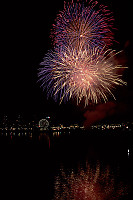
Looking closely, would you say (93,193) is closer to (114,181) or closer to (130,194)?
(130,194)

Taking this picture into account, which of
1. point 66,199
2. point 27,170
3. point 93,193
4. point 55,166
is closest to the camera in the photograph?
point 66,199

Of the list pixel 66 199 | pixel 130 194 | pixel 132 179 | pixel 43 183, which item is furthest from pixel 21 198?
pixel 132 179

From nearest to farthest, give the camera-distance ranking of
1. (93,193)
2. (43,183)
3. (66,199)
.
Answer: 1. (66,199)
2. (93,193)
3. (43,183)

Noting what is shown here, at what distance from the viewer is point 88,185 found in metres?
13.1

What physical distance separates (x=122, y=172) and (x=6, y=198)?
299 inches

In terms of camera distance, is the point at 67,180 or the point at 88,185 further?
the point at 67,180

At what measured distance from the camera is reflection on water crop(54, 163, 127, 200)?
1116 cm

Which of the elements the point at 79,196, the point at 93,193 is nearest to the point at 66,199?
the point at 79,196

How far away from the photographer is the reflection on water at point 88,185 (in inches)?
440

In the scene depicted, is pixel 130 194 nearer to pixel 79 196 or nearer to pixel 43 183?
pixel 79 196

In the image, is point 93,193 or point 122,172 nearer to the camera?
point 93,193

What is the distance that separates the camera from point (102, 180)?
1409 centimetres

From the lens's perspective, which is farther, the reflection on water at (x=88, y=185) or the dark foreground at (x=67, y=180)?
the dark foreground at (x=67, y=180)

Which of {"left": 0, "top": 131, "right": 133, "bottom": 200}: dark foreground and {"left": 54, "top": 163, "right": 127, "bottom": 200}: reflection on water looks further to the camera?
{"left": 0, "top": 131, "right": 133, "bottom": 200}: dark foreground
